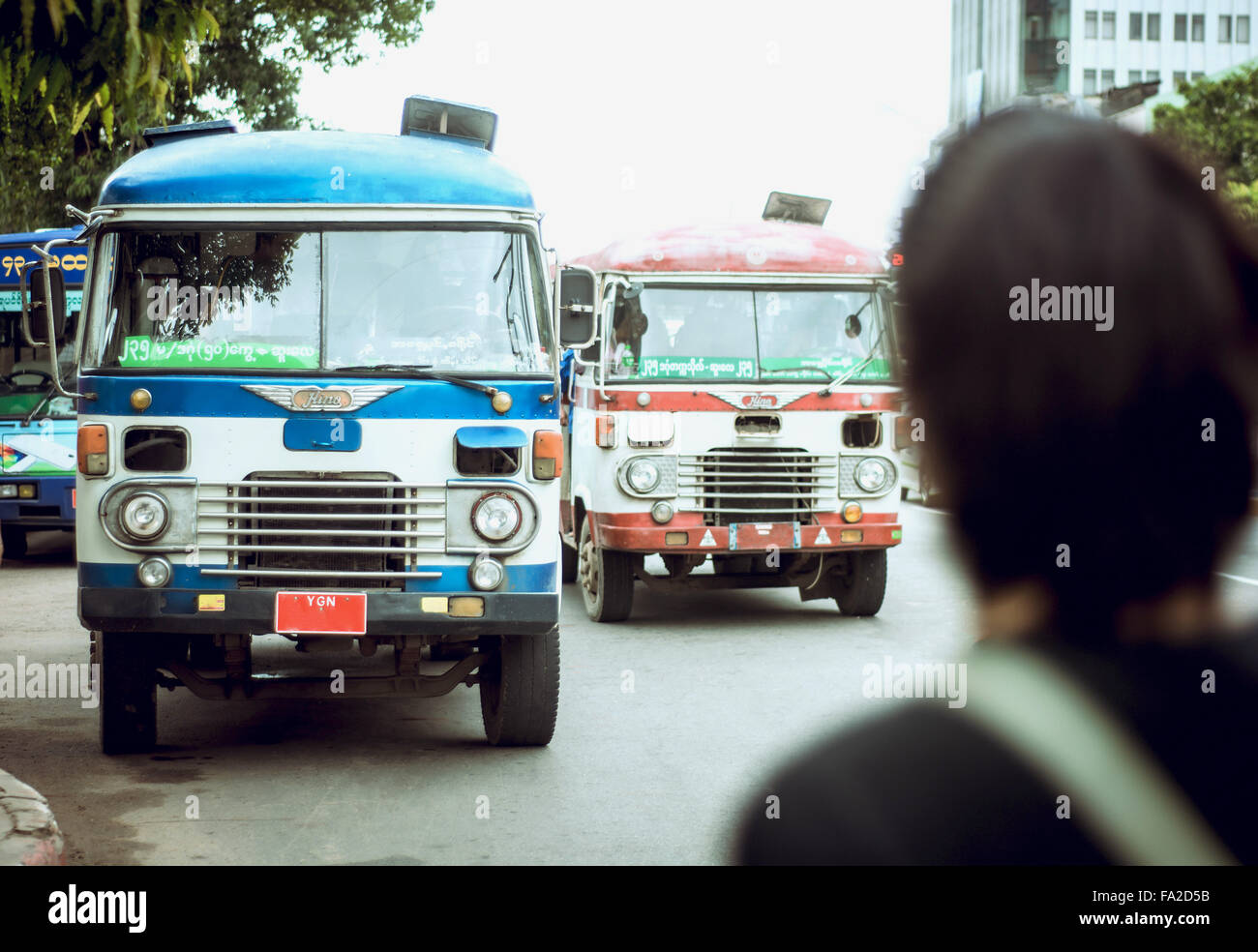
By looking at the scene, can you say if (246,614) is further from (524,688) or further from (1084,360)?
(1084,360)

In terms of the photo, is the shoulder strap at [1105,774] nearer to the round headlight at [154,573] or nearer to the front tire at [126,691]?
the round headlight at [154,573]

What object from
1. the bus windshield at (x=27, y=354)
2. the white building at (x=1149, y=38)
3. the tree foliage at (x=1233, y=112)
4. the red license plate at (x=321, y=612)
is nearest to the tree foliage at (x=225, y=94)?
the bus windshield at (x=27, y=354)

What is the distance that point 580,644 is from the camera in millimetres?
10406

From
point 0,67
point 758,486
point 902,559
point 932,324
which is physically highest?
point 0,67

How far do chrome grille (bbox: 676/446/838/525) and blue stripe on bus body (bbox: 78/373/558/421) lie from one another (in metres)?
4.43

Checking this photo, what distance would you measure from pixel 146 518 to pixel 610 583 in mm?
5103

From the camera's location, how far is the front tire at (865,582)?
11523 mm

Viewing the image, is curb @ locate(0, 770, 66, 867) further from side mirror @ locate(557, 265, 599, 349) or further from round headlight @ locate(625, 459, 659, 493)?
round headlight @ locate(625, 459, 659, 493)

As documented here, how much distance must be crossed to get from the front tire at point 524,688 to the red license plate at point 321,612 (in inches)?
28.8

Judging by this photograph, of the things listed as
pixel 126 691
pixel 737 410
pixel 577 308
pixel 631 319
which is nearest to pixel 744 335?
pixel 737 410
